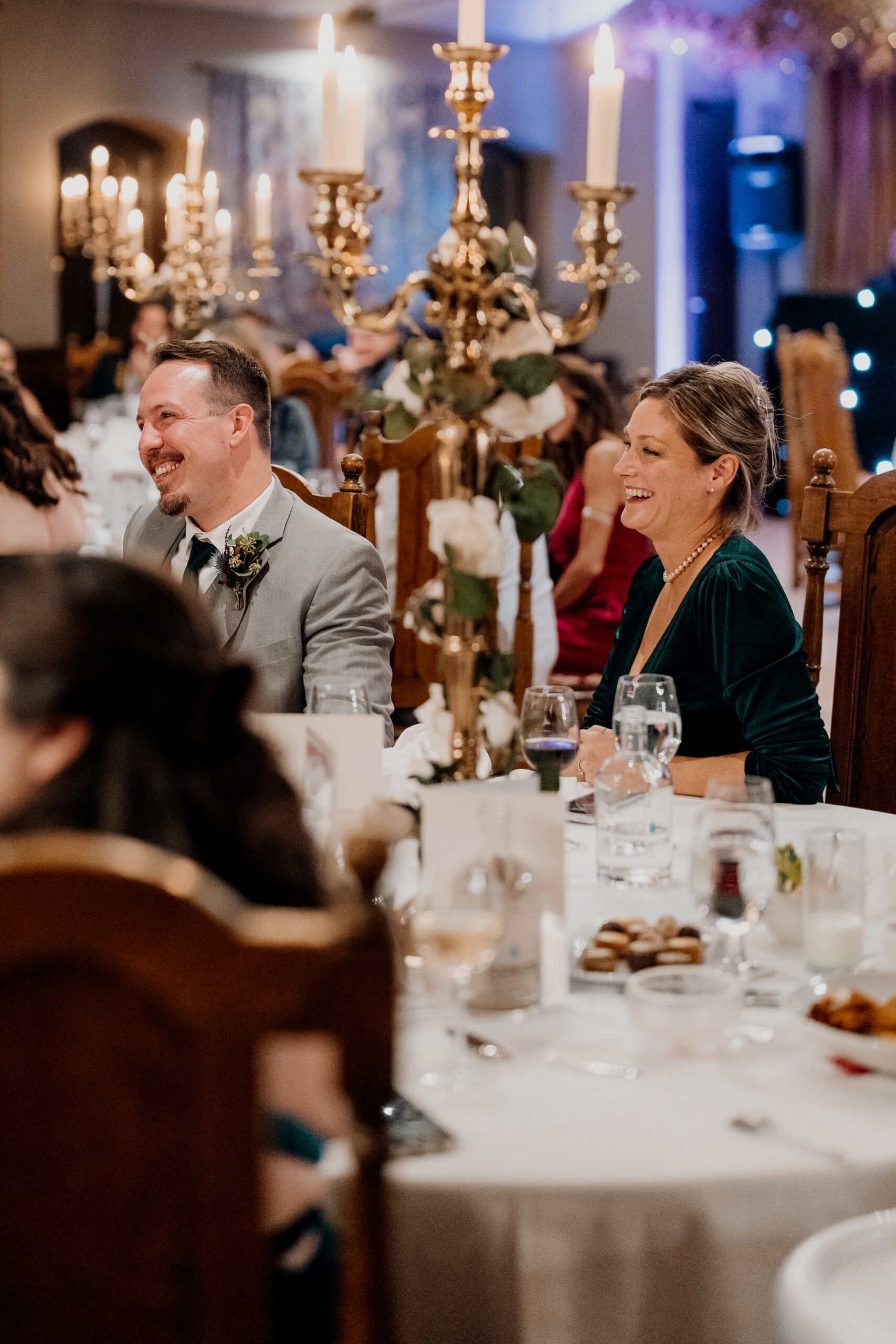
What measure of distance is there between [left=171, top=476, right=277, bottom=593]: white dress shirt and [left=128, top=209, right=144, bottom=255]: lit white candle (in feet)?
12.4

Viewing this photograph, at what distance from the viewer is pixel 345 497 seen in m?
3.04

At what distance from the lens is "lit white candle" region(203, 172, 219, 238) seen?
223 inches

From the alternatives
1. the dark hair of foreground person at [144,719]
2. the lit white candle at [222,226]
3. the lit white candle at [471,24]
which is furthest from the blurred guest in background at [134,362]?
the dark hair of foreground person at [144,719]

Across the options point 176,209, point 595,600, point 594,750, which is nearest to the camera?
point 594,750

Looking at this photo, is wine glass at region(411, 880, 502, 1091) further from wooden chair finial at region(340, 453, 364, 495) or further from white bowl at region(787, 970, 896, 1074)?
wooden chair finial at region(340, 453, 364, 495)

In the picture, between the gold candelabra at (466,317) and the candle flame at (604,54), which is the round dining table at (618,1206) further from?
the candle flame at (604,54)

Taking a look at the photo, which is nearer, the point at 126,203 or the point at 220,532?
the point at 220,532

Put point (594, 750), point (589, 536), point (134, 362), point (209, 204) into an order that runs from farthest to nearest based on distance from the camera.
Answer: point (134, 362) < point (209, 204) < point (589, 536) < point (594, 750)

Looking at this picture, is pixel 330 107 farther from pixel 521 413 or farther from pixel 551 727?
pixel 551 727

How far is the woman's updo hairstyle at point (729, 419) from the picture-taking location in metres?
2.50

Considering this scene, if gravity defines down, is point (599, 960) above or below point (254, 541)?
below

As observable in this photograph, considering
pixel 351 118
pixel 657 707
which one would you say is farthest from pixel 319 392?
pixel 351 118

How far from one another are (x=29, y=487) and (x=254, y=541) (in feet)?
4.74

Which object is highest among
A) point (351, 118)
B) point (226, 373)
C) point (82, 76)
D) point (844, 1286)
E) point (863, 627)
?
point (82, 76)
